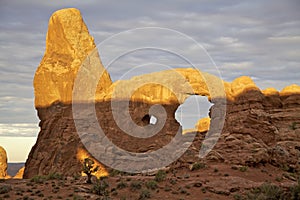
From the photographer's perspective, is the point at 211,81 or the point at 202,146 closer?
the point at 202,146

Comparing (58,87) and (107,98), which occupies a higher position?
(58,87)

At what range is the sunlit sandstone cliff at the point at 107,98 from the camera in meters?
40.4

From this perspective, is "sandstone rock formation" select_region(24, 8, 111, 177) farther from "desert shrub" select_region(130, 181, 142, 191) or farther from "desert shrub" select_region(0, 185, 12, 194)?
"desert shrub" select_region(0, 185, 12, 194)

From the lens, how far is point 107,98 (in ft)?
146

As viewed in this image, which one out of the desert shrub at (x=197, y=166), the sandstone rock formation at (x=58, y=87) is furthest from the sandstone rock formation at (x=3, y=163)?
the desert shrub at (x=197, y=166)

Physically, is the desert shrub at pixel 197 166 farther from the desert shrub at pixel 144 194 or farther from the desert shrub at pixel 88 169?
the desert shrub at pixel 144 194

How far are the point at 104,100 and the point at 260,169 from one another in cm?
2027

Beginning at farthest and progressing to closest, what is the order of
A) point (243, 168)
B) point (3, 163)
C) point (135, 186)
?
1. point (3, 163)
2. point (243, 168)
3. point (135, 186)

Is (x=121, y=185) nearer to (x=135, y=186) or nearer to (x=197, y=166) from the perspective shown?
(x=135, y=186)

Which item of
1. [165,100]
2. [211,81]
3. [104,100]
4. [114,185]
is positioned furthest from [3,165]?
[114,185]

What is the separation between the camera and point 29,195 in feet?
72.4

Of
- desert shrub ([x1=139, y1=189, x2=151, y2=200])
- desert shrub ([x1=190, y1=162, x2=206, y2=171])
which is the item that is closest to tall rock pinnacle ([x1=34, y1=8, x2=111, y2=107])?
desert shrub ([x1=190, y1=162, x2=206, y2=171])

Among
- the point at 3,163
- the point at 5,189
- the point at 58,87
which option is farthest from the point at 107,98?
the point at 5,189

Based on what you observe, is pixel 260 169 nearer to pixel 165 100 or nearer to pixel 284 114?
pixel 284 114
